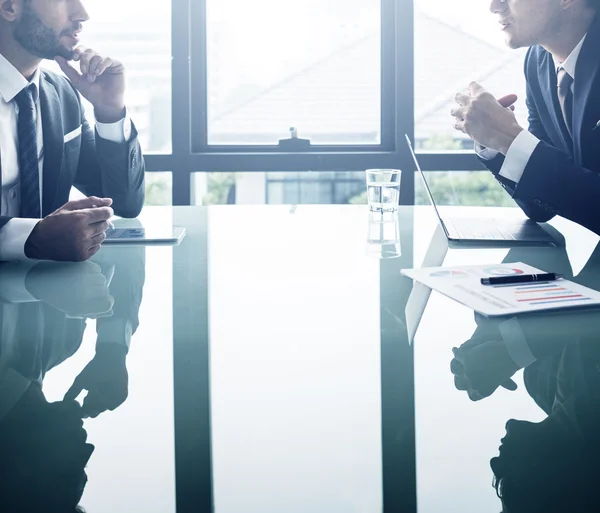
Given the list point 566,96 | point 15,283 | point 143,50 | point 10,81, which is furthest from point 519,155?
point 143,50

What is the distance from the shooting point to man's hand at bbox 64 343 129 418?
67 centimetres

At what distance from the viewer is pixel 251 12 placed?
350cm

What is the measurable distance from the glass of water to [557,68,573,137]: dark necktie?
0.56 meters

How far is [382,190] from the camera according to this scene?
161cm

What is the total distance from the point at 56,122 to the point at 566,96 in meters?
1.31

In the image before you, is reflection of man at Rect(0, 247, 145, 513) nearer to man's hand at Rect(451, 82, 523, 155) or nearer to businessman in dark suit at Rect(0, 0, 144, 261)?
businessman in dark suit at Rect(0, 0, 144, 261)

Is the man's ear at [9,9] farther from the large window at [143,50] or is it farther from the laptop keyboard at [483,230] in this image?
the large window at [143,50]

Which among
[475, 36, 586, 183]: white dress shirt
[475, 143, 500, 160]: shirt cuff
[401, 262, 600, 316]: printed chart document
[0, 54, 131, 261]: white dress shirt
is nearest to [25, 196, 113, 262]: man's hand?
[0, 54, 131, 261]: white dress shirt

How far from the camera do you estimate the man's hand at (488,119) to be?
5.46 feet

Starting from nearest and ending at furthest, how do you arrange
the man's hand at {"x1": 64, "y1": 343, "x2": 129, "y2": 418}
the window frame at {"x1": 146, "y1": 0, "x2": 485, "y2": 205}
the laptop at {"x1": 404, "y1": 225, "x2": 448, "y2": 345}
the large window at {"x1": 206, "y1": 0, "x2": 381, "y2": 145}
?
the man's hand at {"x1": 64, "y1": 343, "x2": 129, "y2": 418} < the laptop at {"x1": 404, "y1": 225, "x2": 448, "y2": 345} < the window frame at {"x1": 146, "y1": 0, "x2": 485, "y2": 205} < the large window at {"x1": 206, "y1": 0, "x2": 381, "y2": 145}

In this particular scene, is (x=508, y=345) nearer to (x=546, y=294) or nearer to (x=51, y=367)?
(x=546, y=294)

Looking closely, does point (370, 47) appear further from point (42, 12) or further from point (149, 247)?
point (149, 247)

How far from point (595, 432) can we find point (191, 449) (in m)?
0.31

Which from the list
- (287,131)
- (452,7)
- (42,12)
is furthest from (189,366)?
(452,7)
